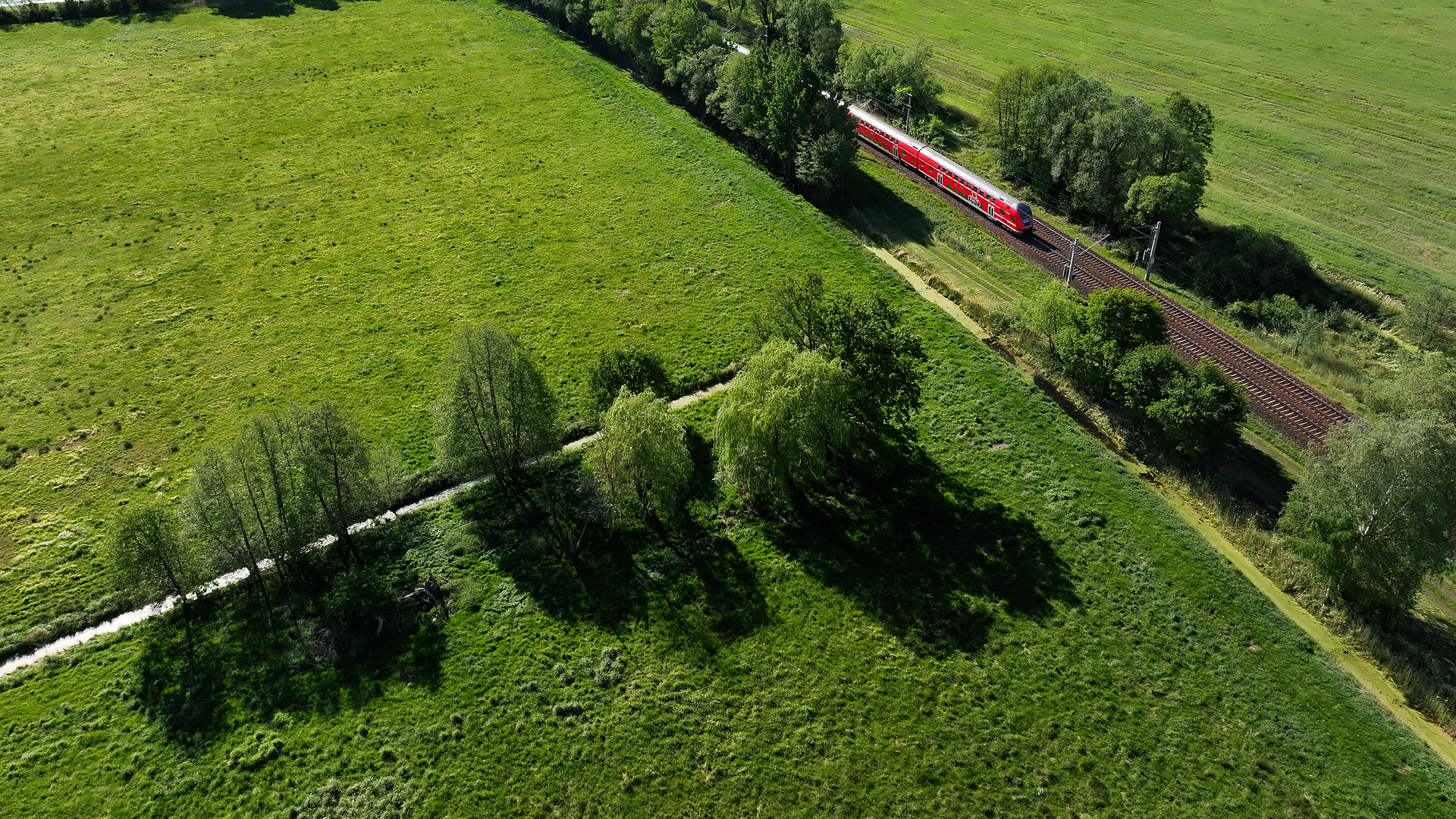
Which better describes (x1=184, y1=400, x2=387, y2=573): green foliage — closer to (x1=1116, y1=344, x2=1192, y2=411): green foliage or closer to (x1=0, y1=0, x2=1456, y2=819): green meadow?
(x1=0, y1=0, x2=1456, y2=819): green meadow

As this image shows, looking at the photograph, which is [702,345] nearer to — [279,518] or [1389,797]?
[279,518]

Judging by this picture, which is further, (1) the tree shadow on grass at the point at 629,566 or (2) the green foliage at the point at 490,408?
(2) the green foliage at the point at 490,408

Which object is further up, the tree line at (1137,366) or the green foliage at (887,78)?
the green foliage at (887,78)

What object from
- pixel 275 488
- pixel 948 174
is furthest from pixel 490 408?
pixel 948 174

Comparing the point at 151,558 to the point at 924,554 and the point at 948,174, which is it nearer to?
the point at 924,554

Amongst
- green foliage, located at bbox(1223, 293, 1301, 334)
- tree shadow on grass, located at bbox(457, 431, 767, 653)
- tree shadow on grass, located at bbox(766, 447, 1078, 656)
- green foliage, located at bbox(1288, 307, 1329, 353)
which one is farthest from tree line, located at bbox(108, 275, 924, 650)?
green foliage, located at bbox(1223, 293, 1301, 334)

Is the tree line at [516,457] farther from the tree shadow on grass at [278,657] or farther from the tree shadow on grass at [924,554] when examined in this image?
the tree shadow on grass at [924,554]

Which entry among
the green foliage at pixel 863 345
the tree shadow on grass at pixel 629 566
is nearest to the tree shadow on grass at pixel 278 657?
the tree shadow on grass at pixel 629 566
